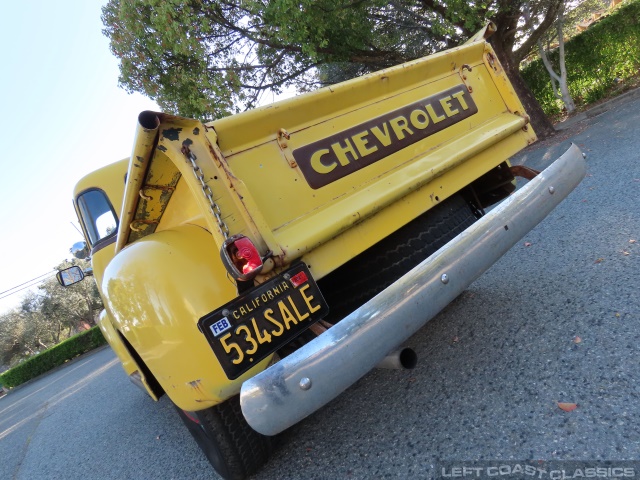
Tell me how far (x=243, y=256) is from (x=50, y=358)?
23.3 metres

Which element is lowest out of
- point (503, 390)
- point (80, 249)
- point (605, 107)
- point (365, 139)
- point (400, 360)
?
point (503, 390)

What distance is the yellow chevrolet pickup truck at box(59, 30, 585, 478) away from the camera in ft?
4.83

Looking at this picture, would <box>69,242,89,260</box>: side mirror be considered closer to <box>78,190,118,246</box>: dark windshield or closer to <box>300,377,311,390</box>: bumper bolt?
<box>78,190,118,246</box>: dark windshield

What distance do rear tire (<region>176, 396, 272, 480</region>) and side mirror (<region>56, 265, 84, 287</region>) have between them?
295 centimetres

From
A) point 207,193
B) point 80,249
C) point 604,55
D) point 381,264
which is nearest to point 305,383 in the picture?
point 207,193

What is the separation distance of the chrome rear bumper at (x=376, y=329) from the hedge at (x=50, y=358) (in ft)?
69.0

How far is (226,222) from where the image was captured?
1600 mm

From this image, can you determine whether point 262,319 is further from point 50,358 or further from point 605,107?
point 50,358

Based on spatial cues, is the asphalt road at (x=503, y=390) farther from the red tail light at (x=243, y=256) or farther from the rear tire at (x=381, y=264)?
the red tail light at (x=243, y=256)

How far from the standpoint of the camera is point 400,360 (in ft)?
4.98

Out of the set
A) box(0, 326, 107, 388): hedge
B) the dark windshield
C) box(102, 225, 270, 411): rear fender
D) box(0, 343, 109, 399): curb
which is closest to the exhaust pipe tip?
box(102, 225, 270, 411): rear fender

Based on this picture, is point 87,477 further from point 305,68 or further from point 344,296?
point 305,68

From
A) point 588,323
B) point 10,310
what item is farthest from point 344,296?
point 10,310

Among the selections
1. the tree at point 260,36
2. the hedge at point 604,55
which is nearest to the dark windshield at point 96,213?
the tree at point 260,36
